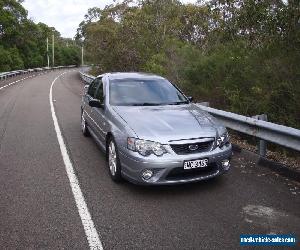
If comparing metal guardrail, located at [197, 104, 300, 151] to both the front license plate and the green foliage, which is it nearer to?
the front license plate

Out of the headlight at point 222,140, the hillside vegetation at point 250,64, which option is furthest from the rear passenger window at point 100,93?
the hillside vegetation at point 250,64

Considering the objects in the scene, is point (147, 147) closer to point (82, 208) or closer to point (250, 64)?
point (82, 208)

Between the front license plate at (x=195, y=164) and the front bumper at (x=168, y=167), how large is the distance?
0.16ft

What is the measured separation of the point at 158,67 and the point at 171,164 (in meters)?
13.6

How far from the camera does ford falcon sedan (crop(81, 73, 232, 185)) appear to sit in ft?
17.3

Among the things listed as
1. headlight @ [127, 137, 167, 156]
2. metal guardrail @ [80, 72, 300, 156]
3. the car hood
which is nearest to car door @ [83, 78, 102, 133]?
the car hood

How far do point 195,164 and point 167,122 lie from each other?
2.80 ft

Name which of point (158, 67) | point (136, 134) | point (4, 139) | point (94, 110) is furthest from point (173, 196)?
point (158, 67)

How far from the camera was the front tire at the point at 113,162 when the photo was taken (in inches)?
228

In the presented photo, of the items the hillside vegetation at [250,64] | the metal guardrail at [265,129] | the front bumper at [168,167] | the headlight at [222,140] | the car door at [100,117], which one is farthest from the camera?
the hillside vegetation at [250,64]

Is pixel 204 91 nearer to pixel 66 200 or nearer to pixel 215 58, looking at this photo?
pixel 215 58

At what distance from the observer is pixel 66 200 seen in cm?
527

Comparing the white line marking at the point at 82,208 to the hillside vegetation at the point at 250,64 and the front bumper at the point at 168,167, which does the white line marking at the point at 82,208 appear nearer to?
the front bumper at the point at 168,167

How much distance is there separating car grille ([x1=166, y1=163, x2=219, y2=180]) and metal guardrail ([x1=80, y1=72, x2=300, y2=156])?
145 cm
